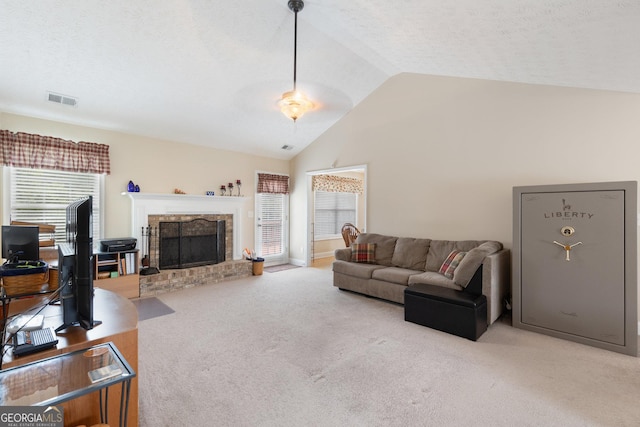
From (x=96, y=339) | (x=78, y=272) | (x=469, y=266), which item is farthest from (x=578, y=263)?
(x=78, y=272)

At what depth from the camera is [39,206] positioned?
13.4 feet

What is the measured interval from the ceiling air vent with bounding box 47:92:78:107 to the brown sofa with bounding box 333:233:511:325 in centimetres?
422

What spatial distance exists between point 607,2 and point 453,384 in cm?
280

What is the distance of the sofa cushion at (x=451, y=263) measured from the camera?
12.3ft

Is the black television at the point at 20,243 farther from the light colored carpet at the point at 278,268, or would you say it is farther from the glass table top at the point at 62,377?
the light colored carpet at the point at 278,268

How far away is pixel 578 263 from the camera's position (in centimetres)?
300

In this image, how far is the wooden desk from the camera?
4.40 ft

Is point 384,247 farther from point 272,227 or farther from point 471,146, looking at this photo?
point 272,227

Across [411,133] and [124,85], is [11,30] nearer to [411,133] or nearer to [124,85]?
[124,85]

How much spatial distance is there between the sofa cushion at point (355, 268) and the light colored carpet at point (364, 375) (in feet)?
2.59

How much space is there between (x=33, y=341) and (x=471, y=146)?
4797 millimetres

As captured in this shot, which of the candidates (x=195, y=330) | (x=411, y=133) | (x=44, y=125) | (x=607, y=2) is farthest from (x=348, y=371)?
(x=44, y=125)

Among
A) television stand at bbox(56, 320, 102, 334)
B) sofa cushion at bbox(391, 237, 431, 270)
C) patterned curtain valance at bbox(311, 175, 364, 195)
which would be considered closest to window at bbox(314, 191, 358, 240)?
patterned curtain valance at bbox(311, 175, 364, 195)

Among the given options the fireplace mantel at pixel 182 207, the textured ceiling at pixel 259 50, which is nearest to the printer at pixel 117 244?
the fireplace mantel at pixel 182 207
